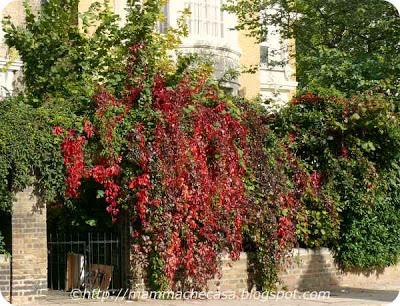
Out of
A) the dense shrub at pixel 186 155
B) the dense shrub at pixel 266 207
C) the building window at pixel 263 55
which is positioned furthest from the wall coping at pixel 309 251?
the building window at pixel 263 55

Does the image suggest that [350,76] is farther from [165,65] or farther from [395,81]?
[165,65]

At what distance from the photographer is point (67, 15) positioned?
16.5 m

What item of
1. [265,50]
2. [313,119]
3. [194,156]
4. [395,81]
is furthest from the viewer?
[265,50]

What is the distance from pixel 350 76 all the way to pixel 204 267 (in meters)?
7.58

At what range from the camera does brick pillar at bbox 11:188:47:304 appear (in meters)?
12.3

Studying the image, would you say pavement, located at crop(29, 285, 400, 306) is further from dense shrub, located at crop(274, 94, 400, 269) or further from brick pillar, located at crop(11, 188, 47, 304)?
dense shrub, located at crop(274, 94, 400, 269)

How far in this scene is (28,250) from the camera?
40.7 ft

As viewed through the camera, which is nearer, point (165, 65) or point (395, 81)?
point (165, 65)

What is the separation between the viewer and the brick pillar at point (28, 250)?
12273mm

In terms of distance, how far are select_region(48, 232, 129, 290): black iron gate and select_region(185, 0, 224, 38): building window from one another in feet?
32.6

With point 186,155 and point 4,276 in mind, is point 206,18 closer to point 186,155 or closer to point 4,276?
point 186,155

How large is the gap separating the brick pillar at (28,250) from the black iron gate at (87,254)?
158cm

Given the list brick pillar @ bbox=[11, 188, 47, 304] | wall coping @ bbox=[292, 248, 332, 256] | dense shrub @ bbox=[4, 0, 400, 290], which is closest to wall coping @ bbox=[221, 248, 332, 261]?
wall coping @ bbox=[292, 248, 332, 256]

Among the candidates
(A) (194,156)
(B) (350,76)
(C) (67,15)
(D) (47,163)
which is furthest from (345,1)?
(D) (47,163)
